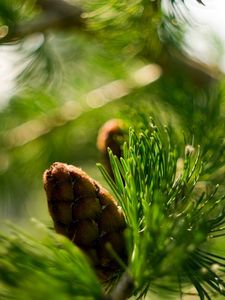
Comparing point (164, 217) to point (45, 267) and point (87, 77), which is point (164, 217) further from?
point (87, 77)

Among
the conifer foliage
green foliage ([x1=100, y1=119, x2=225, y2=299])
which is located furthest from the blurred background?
green foliage ([x1=100, y1=119, x2=225, y2=299])

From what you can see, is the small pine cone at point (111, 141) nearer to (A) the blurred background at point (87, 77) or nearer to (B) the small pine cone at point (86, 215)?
(A) the blurred background at point (87, 77)

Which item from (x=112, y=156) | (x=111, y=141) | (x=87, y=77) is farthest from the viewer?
(x=87, y=77)

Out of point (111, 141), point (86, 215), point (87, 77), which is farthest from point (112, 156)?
point (87, 77)

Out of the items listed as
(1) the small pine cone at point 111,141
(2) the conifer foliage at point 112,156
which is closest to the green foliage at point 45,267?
(2) the conifer foliage at point 112,156

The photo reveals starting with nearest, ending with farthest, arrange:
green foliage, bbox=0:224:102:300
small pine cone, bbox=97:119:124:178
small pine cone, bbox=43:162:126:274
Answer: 1. green foliage, bbox=0:224:102:300
2. small pine cone, bbox=43:162:126:274
3. small pine cone, bbox=97:119:124:178

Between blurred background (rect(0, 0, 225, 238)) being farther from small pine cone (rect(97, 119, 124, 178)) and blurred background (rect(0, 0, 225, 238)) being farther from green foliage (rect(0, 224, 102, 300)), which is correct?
green foliage (rect(0, 224, 102, 300))
